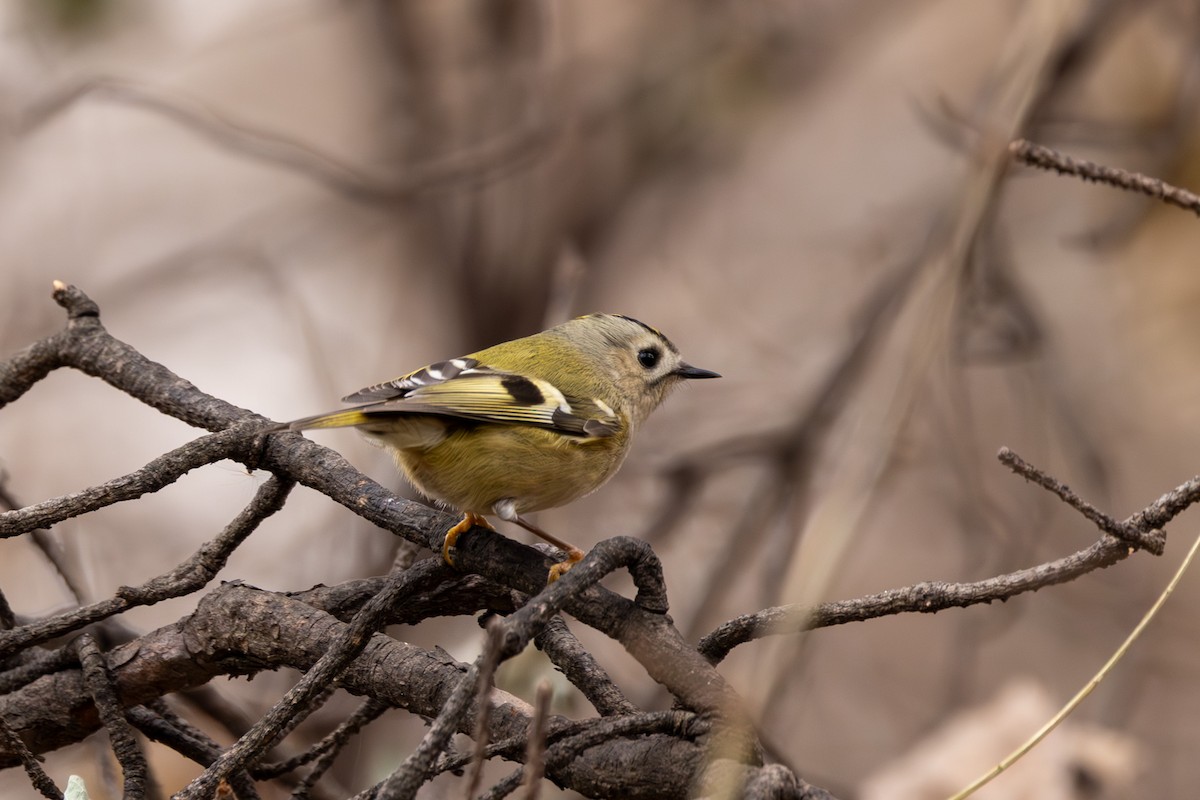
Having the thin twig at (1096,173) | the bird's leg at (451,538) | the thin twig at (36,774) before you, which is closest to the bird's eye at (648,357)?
the bird's leg at (451,538)

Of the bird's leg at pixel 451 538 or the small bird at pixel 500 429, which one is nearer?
the bird's leg at pixel 451 538

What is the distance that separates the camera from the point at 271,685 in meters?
3.73

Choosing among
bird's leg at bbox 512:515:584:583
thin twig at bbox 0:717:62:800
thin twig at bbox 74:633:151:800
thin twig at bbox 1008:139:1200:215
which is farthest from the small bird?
thin twig at bbox 1008:139:1200:215

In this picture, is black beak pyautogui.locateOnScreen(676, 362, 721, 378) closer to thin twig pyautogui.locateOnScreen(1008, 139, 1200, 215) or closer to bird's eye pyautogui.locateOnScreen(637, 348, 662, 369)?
bird's eye pyautogui.locateOnScreen(637, 348, 662, 369)

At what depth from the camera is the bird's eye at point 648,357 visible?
9.86 feet

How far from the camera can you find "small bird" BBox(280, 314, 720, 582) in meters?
2.22

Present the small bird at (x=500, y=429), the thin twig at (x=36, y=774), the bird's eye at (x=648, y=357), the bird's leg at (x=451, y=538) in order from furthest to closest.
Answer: the bird's eye at (x=648, y=357), the small bird at (x=500, y=429), the bird's leg at (x=451, y=538), the thin twig at (x=36, y=774)

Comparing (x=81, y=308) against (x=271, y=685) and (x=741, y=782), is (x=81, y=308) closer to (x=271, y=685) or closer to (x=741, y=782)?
(x=741, y=782)

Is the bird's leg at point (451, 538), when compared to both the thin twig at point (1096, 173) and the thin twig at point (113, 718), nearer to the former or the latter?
the thin twig at point (113, 718)

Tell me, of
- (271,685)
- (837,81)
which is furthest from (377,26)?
(271,685)

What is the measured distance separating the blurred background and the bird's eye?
0.55 m

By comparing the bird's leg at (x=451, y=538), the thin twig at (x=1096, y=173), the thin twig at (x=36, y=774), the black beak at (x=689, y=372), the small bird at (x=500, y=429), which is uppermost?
the black beak at (x=689, y=372)

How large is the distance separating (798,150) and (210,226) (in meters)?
3.26

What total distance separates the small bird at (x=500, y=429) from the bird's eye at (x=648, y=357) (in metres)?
0.27
